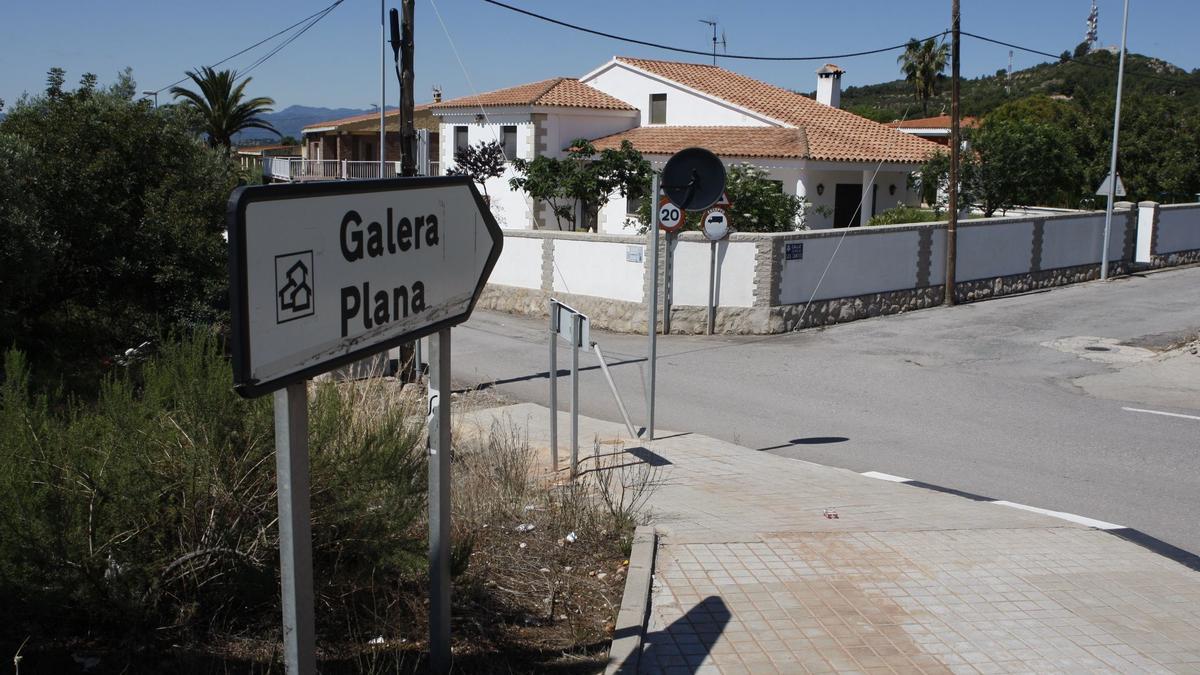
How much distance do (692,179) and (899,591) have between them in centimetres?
564

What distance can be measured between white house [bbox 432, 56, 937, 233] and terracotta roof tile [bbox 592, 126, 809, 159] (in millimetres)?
42

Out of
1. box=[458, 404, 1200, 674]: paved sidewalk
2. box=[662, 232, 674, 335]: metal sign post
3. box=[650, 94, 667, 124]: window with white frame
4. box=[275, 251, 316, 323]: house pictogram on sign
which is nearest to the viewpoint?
box=[275, 251, 316, 323]: house pictogram on sign

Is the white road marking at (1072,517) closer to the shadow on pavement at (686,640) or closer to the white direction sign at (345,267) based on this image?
the shadow on pavement at (686,640)

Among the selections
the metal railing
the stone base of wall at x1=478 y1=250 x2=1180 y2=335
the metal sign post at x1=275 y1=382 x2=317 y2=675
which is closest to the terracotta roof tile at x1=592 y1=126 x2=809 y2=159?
the stone base of wall at x1=478 y1=250 x2=1180 y2=335

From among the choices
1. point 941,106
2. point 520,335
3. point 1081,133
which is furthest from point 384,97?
point 941,106

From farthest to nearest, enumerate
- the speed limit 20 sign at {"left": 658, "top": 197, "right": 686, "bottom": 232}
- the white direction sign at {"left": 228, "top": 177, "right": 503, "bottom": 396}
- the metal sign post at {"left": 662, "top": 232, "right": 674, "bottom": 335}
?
the metal sign post at {"left": 662, "top": 232, "right": 674, "bottom": 335}
the speed limit 20 sign at {"left": 658, "top": 197, "right": 686, "bottom": 232}
the white direction sign at {"left": 228, "top": 177, "right": 503, "bottom": 396}

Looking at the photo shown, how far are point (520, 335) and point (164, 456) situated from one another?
15177mm

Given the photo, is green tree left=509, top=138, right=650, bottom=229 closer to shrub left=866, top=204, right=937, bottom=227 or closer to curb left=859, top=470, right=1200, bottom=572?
shrub left=866, top=204, right=937, bottom=227

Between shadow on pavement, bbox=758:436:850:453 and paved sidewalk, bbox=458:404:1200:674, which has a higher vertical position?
paved sidewalk, bbox=458:404:1200:674

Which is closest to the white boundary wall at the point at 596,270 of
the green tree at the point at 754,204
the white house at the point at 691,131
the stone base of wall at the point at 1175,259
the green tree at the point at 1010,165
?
the green tree at the point at 754,204

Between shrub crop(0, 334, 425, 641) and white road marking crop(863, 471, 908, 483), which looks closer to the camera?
shrub crop(0, 334, 425, 641)

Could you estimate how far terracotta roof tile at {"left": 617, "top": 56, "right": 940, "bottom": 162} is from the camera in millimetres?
32531

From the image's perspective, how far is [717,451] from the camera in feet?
34.7

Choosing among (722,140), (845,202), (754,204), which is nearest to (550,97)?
(722,140)
